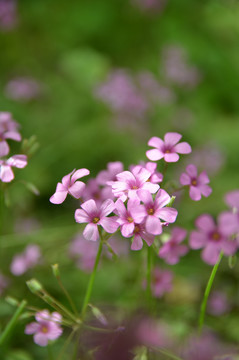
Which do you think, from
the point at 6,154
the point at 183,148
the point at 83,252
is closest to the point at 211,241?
the point at 183,148

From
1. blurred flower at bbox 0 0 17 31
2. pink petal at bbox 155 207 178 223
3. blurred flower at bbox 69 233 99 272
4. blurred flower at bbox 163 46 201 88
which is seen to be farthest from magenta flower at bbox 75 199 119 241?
blurred flower at bbox 0 0 17 31

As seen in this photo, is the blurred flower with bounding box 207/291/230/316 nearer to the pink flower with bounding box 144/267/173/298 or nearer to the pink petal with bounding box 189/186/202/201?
the pink flower with bounding box 144/267/173/298

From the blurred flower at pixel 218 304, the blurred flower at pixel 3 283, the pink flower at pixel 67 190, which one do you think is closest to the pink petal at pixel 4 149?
the pink flower at pixel 67 190

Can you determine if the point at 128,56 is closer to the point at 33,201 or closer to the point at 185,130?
the point at 185,130

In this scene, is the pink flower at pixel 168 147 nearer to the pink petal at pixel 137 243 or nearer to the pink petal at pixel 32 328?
the pink petal at pixel 137 243

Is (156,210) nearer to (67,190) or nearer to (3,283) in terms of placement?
(67,190)

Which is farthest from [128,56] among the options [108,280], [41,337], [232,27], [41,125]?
[41,337]
